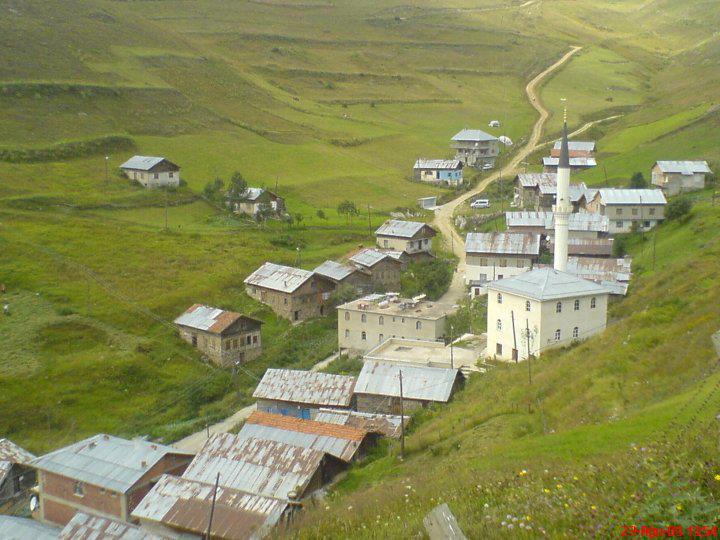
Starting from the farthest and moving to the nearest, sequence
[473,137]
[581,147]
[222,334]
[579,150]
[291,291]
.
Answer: [473,137]
[581,147]
[579,150]
[291,291]
[222,334]

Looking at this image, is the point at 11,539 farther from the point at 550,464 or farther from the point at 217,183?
the point at 217,183

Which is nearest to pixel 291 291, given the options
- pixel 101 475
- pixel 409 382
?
pixel 409 382

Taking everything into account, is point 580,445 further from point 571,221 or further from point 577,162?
point 577,162

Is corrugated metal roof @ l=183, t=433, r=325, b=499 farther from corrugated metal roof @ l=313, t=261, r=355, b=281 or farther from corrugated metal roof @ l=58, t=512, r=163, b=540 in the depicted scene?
corrugated metal roof @ l=313, t=261, r=355, b=281

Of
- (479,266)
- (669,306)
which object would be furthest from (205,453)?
(479,266)

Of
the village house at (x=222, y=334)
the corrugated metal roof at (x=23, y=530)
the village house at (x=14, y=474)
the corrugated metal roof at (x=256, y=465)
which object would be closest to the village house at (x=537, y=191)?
the village house at (x=222, y=334)

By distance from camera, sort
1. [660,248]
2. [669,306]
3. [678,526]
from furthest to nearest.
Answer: [660,248] < [669,306] < [678,526]

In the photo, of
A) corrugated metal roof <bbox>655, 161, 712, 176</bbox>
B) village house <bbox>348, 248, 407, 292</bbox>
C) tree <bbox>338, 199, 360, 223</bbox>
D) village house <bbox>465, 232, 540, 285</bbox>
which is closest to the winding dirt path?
village house <bbox>465, 232, 540, 285</bbox>
